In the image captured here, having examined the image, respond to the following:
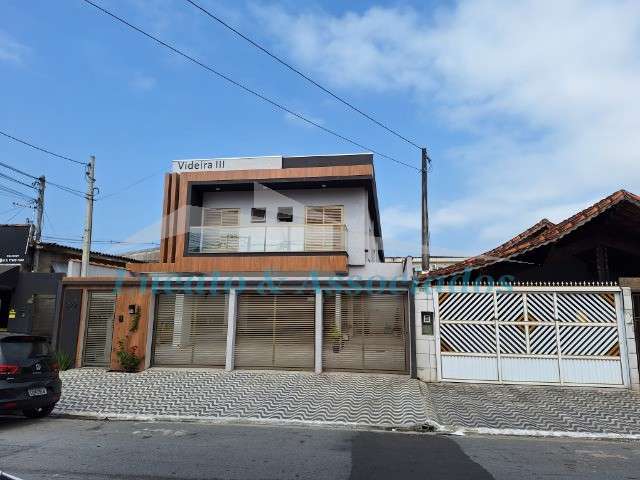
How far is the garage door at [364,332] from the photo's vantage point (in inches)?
468

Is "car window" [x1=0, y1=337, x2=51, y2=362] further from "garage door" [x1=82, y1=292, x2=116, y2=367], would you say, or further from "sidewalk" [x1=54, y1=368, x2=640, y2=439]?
"garage door" [x1=82, y1=292, x2=116, y2=367]

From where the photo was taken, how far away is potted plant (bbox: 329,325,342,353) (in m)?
12.1

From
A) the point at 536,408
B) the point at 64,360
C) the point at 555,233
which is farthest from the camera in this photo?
the point at 64,360

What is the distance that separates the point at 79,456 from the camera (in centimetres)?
556

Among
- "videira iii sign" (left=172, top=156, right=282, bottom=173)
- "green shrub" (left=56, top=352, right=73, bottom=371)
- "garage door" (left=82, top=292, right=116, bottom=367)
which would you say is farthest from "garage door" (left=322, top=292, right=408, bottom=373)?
"videira iii sign" (left=172, top=156, right=282, bottom=173)

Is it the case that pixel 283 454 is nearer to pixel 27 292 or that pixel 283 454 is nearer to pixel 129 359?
pixel 129 359

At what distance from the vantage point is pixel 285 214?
687 inches

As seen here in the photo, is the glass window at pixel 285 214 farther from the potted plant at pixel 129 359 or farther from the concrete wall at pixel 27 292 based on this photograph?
the concrete wall at pixel 27 292

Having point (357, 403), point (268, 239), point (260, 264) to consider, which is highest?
point (268, 239)

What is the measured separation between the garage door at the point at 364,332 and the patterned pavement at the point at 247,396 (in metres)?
0.47

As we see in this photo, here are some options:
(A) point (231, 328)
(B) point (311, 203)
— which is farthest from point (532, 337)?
(B) point (311, 203)

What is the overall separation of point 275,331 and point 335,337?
1668mm

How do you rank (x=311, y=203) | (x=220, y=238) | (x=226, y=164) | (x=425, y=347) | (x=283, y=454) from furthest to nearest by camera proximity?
(x=226, y=164)
(x=311, y=203)
(x=220, y=238)
(x=425, y=347)
(x=283, y=454)

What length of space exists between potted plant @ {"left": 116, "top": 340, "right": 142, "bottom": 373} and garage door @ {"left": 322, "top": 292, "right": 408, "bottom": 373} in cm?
503
